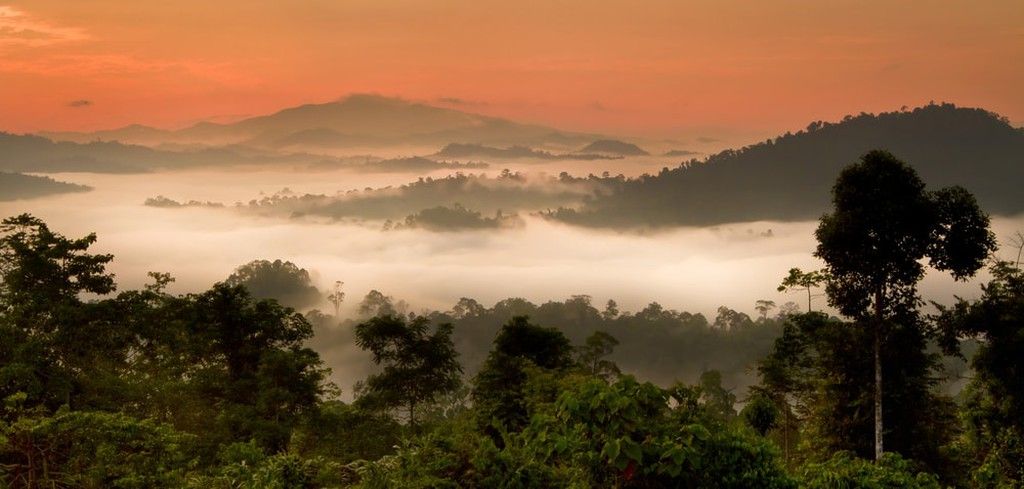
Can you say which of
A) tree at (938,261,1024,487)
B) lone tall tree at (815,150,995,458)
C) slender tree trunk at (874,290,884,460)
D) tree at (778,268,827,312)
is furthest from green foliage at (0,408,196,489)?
tree at (938,261,1024,487)

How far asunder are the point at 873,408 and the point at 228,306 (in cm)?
2435

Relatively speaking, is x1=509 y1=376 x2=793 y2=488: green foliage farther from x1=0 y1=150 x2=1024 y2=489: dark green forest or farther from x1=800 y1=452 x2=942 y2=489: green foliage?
x1=800 y1=452 x2=942 y2=489: green foliage

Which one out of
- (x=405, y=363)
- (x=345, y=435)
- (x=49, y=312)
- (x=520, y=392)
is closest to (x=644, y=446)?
(x=520, y=392)

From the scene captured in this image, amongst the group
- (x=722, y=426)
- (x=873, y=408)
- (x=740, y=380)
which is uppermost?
(x=722, y=426)

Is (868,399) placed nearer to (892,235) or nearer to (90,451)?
(892,235)

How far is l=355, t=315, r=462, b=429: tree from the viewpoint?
34625 mm

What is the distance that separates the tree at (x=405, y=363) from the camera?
34625 mm

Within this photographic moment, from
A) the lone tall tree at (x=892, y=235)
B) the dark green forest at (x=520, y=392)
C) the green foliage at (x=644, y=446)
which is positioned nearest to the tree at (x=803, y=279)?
the dark green forest at (x=520, y=392)

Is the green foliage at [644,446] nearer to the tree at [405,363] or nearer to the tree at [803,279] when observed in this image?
the tree at [803,279]

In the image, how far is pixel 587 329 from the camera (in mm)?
182000

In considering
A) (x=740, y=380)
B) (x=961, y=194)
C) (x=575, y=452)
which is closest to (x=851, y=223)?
(x=961, y=194)

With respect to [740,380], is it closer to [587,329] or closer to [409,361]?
[587,329]

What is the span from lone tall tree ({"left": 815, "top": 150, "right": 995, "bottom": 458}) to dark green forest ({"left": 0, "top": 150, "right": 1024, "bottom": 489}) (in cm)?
6

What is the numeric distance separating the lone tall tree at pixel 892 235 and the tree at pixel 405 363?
56.5ft
